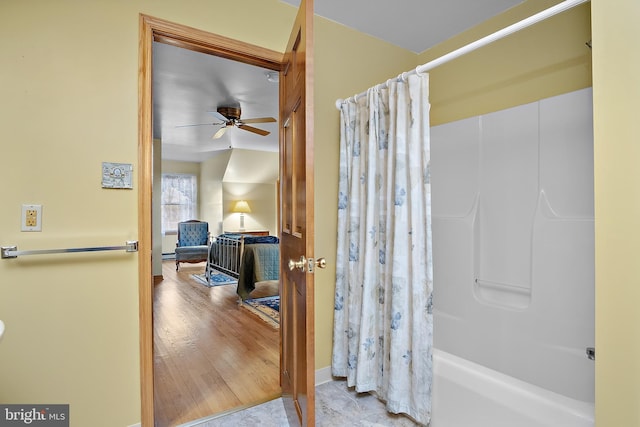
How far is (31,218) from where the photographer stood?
1459 mm

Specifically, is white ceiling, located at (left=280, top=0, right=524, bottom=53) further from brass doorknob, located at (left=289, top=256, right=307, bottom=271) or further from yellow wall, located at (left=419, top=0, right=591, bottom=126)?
brass doorknob, located at (left=289, top=256, right=307, bottom=271)

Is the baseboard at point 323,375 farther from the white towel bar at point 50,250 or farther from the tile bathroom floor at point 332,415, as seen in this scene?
the white towel bar at point 50,250

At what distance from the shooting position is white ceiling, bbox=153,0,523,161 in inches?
84.2

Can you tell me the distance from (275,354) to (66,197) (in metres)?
1.92

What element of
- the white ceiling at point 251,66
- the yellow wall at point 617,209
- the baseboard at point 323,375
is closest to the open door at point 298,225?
the baseboard at point 323,375

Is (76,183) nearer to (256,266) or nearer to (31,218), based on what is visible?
(31,218)

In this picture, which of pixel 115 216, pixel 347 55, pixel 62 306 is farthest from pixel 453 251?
pixel 62 306

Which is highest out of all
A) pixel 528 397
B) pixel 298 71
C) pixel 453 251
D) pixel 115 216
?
pixel 298 71

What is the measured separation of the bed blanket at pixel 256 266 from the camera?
4273mm

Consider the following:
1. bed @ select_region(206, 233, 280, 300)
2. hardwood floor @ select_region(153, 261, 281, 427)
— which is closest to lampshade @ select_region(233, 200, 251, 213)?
bed @ select_region(206, 233, 280, 300)

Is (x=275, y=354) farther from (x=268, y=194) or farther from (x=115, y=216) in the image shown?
(x=268, y=194)

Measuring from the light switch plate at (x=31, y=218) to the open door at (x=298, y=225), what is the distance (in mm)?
1145

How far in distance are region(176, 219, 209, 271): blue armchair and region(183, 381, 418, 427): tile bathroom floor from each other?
481 centimetres

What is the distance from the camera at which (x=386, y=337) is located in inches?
75.8
